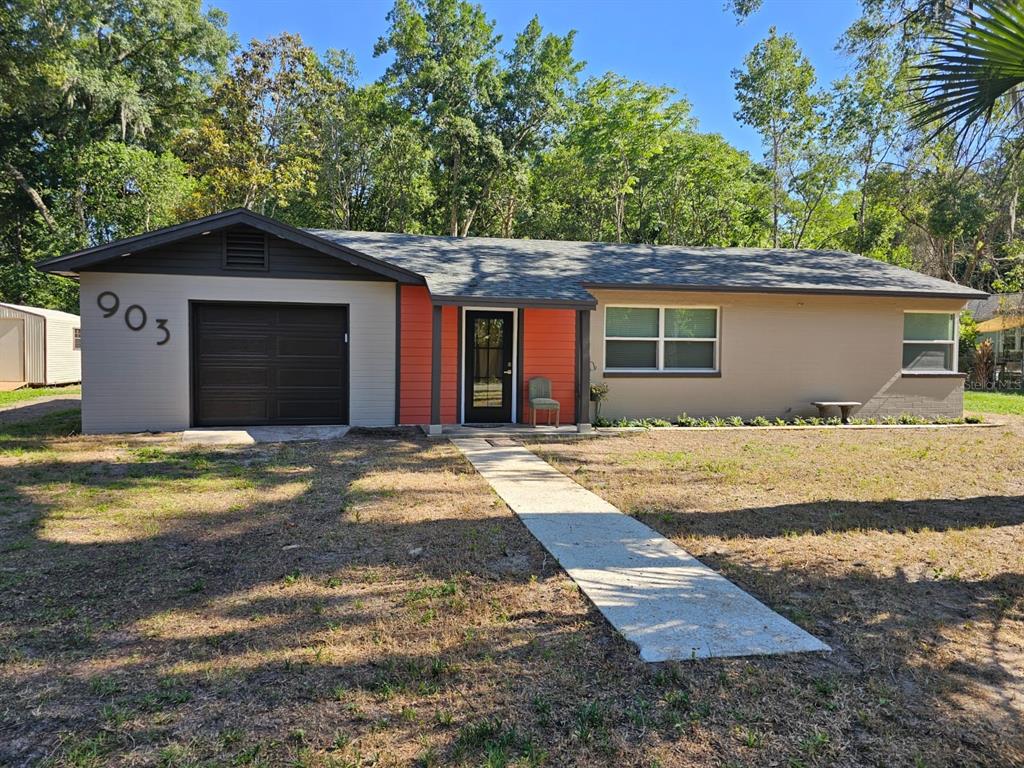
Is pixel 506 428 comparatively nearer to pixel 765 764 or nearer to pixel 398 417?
pixel 398 417

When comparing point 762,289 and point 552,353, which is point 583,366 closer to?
point 552,353

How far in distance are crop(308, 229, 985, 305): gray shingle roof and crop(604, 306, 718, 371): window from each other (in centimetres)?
67

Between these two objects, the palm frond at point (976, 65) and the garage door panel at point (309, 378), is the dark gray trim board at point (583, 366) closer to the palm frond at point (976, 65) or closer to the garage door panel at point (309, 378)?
the garage door panel at point (309, 378)

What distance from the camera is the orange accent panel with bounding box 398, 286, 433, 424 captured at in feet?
36.1

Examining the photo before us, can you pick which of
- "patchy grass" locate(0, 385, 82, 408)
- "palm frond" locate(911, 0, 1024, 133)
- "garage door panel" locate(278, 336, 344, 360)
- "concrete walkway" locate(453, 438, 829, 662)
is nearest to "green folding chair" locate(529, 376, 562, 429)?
"garage door panel" locate(278, 336, 344, 360)

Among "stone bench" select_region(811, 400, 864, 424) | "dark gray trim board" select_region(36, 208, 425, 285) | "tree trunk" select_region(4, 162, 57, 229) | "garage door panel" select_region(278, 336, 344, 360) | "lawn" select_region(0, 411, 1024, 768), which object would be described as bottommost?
"lawn" select_region(0, 411, 1024, 768)

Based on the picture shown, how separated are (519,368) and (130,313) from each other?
6243mm

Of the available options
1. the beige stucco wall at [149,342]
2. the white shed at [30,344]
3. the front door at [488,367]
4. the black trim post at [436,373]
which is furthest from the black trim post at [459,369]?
the white shed at [30,344]

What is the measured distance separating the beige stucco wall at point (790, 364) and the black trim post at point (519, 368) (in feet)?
4.60

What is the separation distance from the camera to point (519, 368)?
11.5 m

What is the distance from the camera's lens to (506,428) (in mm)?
10844

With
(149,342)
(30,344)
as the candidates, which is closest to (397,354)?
(149,342)

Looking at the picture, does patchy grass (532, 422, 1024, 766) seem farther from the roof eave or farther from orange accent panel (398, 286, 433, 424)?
the roof eave

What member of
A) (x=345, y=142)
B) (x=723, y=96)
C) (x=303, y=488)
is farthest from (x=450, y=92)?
(x=303, y=488)
